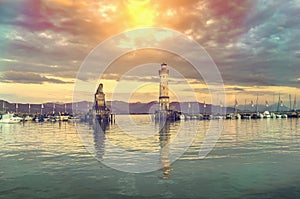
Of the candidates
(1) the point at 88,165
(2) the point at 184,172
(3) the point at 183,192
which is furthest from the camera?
(1) the point at 88,165

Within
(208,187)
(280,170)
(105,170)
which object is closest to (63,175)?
(105,170)

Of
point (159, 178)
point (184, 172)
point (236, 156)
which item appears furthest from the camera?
point (236, 156)

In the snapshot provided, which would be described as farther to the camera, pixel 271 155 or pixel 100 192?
pixel 271 155

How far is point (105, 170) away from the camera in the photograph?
116 ft

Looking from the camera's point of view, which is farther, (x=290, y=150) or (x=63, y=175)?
(x=290, y=150)

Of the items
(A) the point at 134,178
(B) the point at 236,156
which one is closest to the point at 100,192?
(A) the point at 134,178

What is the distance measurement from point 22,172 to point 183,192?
18.5m

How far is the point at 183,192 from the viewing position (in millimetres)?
25750

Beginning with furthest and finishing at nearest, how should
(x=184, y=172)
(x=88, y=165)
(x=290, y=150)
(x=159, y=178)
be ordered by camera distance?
(x=290, y=150), (x=88, y=165), (x=184, y=172), (x=159, y=178)

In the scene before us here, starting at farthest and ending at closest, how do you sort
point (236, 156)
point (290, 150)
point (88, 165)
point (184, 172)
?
point (290, 150)
point (236, 156)
point (88, 165)
point (184, 172)

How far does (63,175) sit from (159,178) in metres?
9.81

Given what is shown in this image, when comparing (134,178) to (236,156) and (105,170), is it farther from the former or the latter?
(236,156)

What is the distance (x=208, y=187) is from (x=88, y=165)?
16734mm

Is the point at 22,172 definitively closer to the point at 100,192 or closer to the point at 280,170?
the point at 100,192
